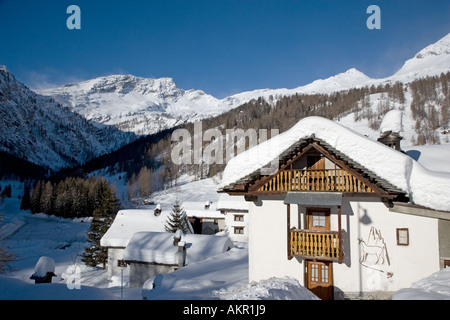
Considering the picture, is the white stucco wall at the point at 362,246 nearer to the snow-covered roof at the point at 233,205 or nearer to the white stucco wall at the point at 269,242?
the white stucco wall at the point at 269,242

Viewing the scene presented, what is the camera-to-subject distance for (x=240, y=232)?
44.8 metres

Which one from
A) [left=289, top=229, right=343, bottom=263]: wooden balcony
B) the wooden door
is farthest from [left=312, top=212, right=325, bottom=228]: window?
the wooden door

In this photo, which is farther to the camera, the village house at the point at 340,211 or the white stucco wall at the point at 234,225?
the white stucco wall at the point at 234,225

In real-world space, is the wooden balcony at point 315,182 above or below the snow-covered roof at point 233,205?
above

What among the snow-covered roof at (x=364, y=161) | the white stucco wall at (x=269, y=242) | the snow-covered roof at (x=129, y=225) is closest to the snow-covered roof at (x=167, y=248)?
the snow-covered roof at (x=129, y=225)

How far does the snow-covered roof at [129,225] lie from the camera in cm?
3097

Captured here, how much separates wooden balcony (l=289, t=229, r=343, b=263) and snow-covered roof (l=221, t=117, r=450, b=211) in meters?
2.96

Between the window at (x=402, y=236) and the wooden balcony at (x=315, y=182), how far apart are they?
Answer: 6.14 ft

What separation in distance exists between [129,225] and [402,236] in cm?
3006

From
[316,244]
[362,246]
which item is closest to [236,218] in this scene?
[316,244]

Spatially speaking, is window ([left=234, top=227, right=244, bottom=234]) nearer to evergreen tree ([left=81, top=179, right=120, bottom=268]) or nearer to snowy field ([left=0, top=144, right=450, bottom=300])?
evergreen tree ([left=81, top=179, right=120, bottom=268])

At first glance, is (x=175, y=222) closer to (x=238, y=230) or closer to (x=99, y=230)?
(x=99, y=230)
